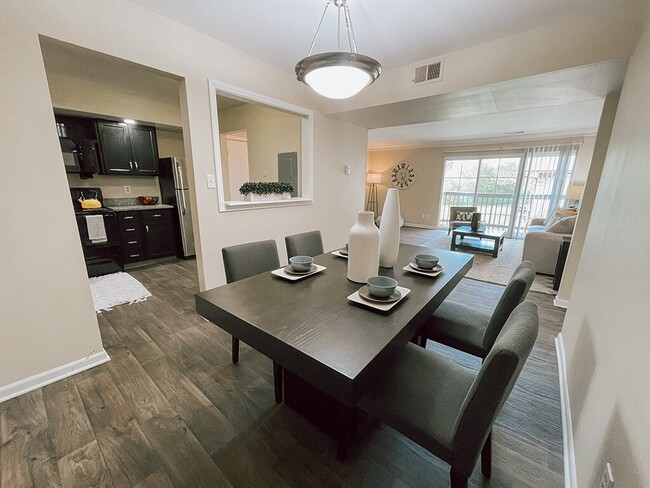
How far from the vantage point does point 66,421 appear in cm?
139

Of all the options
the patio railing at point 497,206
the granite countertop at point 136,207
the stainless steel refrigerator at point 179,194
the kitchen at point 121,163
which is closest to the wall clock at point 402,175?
the patio railing at point 497,206

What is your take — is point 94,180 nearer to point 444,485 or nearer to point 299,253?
point 299,253

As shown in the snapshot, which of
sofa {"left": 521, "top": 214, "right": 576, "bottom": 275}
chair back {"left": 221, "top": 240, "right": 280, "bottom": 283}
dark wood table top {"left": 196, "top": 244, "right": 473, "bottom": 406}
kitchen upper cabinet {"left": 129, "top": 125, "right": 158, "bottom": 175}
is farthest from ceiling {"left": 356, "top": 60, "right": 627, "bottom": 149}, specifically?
kitchen upper cabinet {"left": 129, "top": 125, "right": 158, "bottom": 175}

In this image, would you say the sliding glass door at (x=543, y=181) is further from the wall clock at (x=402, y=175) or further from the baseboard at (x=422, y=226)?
the wall clock at (x=402, y=175)

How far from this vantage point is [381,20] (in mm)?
1900

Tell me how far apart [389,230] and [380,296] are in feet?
1.84

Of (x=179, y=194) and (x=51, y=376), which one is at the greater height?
(x=179, y=194)

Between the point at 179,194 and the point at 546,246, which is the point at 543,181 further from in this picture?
the point at 179,194

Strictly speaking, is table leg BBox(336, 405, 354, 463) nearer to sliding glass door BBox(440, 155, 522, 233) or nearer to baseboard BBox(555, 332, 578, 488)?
Result: baseboard BBox(555, 332, 578, 488)

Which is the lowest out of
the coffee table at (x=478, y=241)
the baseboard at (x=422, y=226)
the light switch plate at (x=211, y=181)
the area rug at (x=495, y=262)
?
the area rug at (x=495, y=262)

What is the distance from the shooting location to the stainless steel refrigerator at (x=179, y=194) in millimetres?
4016

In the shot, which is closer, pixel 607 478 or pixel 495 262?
pixel 607 478

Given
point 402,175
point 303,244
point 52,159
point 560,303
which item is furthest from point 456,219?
point 52,159

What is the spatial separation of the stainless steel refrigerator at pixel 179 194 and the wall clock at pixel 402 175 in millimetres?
6084
